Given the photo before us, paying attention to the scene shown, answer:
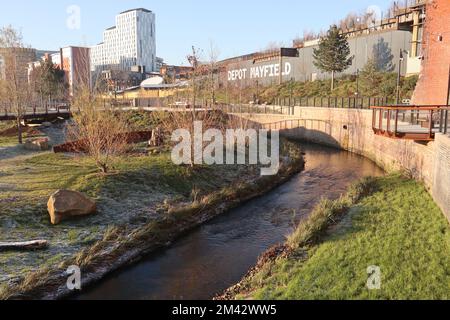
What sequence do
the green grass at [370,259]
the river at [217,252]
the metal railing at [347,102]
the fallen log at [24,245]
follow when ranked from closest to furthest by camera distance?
the green grass at [370,259]
the river at [217,252]
the fallen log at [24,245]
the metal railing at [347,102]

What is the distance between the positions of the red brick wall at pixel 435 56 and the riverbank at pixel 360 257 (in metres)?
12.3

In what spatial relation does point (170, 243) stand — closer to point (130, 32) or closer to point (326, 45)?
point (326, 45)

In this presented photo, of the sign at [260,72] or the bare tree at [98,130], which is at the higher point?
the sign at [260,72]

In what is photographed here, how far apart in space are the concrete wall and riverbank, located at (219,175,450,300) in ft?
3.55

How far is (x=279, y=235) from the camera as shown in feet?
43.7

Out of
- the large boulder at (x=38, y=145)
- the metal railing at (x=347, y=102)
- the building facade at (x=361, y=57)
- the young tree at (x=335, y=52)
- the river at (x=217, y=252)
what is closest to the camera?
the river at (x=217, y=252)

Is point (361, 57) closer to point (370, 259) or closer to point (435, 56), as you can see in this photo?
point (435, 56)

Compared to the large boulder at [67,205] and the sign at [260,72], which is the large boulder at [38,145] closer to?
the large boulder at [67,205]

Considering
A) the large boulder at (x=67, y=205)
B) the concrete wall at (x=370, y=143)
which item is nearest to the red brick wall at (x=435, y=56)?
the concrete wall at (x=370, y=143)

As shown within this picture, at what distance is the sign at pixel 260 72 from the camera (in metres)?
59.5

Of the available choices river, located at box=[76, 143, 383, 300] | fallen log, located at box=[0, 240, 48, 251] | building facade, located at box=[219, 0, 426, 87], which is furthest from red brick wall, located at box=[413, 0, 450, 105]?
fallen log, located at box=[0, 240, 48, 251]

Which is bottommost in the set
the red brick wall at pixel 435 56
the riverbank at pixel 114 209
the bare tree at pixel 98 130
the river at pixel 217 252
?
the river at pixel 217 252

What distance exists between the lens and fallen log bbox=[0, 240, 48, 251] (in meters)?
10.7

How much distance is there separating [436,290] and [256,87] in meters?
53.4
